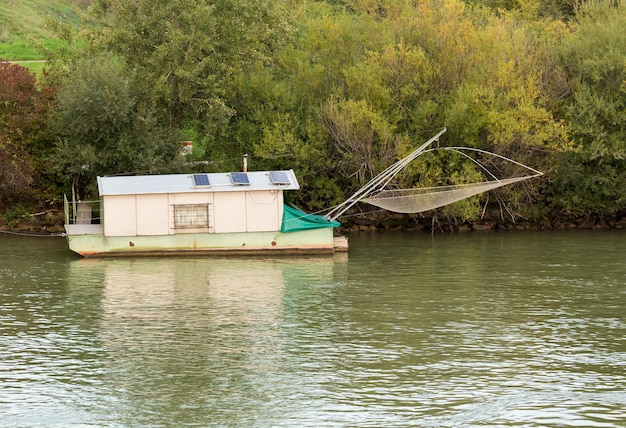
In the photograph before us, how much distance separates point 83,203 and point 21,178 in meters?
4.15

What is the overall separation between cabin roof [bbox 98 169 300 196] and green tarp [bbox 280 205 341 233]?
42.1 inches

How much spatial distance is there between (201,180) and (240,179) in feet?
5.16

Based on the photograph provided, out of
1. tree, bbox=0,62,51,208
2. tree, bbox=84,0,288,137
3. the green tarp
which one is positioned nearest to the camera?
the green tarp

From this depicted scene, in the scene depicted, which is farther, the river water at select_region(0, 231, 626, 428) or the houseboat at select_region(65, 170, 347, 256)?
the houseboat at select_region(65, 170, 347, 256)

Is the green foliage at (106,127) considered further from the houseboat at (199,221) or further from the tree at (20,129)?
the houseboat at (199,221)

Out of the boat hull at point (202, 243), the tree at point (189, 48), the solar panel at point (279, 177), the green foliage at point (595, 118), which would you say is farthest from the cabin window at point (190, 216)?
the green foliage at point (595, 118)

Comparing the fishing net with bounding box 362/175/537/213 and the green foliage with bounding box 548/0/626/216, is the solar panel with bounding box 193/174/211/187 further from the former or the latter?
the green foliage with bounding box 548/0/626/216

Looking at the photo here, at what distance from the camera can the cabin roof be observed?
4297cm

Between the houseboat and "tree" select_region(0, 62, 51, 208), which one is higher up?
"tree" select_region(0, 62, 51, 208)

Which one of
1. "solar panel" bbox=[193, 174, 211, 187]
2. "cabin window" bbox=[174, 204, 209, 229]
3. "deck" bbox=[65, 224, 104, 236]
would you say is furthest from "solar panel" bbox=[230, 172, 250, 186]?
"deck" bbox=[65, 224, 104, 236]

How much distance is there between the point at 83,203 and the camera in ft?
157

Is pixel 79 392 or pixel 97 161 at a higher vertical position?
pixel 97 161

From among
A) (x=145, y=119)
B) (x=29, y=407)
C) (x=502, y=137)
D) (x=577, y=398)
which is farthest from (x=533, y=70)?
(x=29, y=407)

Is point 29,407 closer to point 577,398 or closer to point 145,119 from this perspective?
point 577,398
